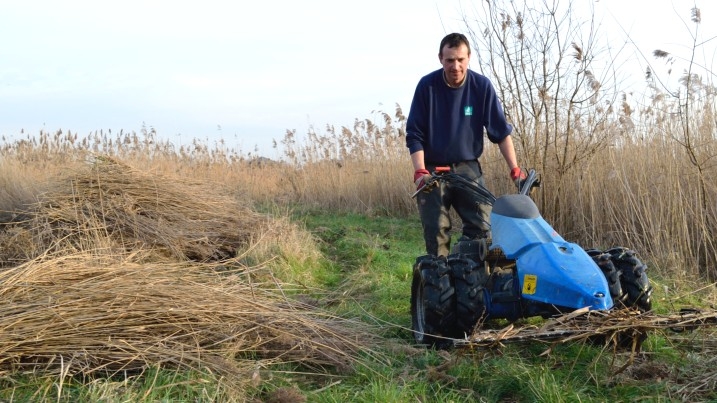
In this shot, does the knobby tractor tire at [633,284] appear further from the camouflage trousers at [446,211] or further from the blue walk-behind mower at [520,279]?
the camouflage trousers at [446,211]

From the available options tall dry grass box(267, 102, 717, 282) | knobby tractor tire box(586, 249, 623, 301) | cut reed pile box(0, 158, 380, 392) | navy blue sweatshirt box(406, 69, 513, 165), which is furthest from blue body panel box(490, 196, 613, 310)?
tall dry grass box(267, 102, 717, 282)

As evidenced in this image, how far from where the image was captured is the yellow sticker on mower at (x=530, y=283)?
3383 millimetres

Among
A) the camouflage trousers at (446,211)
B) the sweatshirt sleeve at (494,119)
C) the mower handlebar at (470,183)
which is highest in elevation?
the sweatshirt sleeve at (494,119)

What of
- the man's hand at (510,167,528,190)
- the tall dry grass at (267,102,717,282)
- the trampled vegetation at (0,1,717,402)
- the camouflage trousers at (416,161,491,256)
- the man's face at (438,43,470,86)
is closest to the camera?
the trampled vegetation at (0,1,717,402)

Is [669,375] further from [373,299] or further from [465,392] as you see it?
[373,299]

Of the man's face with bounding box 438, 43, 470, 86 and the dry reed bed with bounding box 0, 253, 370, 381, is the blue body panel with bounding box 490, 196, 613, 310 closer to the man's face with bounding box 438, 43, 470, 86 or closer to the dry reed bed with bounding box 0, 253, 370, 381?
the dry reed bed with bounding box 0, 253, 370, 381

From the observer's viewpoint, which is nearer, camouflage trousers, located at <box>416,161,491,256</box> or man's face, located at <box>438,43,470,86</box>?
man's face, located at <box>438,43,470,86</box>

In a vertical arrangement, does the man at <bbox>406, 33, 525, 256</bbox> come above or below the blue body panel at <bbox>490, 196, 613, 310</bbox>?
above

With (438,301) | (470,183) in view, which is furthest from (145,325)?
(470,183)

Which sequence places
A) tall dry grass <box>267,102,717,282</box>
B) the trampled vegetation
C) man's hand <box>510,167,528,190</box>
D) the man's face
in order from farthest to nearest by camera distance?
tall dry grass <box>267,102,717,282</box>, the man's face, man's hand <box>510,167,528,190</box>, the trampled vegetation

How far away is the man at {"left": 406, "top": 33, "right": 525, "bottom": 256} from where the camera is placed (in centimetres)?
494

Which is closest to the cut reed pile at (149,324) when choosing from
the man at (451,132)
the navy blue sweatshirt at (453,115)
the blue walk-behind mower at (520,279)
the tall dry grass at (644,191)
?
the blue walk-behind mower at (520,279)

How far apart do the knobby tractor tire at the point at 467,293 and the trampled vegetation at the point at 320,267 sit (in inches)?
6.3

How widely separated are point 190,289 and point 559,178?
16.0 ft
